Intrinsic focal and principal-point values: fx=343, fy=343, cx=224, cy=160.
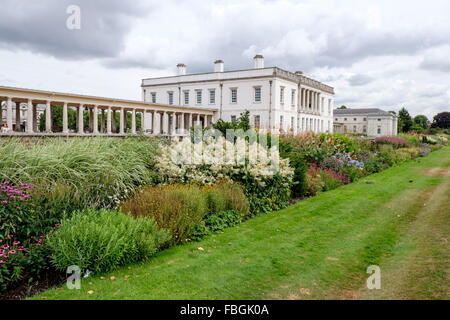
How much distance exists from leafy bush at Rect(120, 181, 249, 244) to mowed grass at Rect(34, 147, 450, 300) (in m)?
0.39

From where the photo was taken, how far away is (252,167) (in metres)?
8.57

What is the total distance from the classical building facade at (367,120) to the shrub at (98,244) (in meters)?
78.0

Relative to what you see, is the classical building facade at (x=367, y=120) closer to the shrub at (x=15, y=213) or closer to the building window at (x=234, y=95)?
the building window at (x=234, y=95)

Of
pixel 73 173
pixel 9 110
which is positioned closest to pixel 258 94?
pixel 9 110

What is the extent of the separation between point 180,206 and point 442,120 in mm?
111494

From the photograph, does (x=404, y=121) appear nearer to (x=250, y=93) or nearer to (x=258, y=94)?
(x=258, y=94)

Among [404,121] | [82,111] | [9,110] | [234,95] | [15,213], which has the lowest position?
[15,213]

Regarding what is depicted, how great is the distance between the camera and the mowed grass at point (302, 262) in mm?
4059

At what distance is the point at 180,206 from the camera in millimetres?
5984

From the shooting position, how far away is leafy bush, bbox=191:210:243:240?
6227 millimetres

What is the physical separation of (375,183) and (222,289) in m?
10.2

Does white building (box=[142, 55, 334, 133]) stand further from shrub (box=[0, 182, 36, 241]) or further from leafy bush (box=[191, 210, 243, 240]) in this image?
shrub (box=[0, 182, 36, 241])

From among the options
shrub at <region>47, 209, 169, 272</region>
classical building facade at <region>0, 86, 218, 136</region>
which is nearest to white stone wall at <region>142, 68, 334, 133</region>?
classical building facade at <region>0, 86, 218, 136</region>
